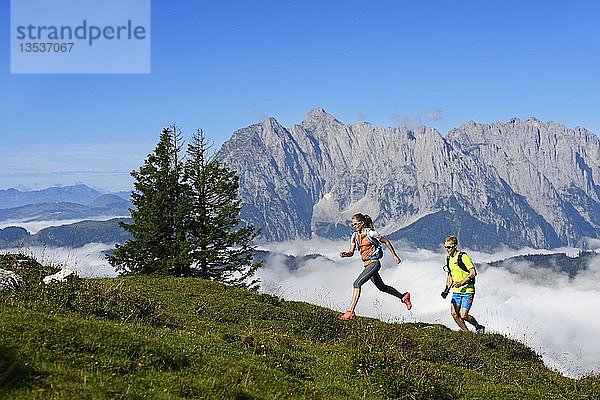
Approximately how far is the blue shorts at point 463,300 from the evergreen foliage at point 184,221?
25.8 m

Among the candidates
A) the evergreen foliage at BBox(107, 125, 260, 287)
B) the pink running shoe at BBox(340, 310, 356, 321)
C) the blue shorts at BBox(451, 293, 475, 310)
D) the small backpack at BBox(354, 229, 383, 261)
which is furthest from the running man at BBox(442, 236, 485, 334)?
the evergreen foliage at BBox(107, 125, 260, 287)

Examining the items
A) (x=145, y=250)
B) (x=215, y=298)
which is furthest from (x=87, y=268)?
(x=145, y=250)

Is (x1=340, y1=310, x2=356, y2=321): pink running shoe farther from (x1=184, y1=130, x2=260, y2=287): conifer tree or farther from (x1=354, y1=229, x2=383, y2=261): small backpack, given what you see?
(x1=184, y1=130, x2=260, y2=287): conifer tree

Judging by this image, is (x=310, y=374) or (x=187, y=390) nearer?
(x=187, y=390)

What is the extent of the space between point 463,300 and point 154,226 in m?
29.0

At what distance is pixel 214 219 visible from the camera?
4659 cm

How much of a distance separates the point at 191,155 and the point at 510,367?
3665 cm

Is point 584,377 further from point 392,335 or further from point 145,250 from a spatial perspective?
point 145,250

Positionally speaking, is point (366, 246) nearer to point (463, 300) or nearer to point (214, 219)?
point (463, 300)

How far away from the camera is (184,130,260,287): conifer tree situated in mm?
45250

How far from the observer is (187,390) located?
28.4 feet

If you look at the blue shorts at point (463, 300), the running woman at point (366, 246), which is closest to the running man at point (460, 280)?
the blue shorts at point (463, 300)

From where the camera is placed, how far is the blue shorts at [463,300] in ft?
65.2

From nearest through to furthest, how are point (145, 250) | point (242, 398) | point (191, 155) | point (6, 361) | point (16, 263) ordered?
point (6, 361) < point (242, 398) < point (16, 263) < point (145, 250) < point (191, 155)
